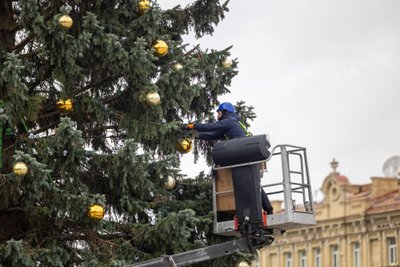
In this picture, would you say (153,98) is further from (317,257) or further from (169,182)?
(317,257)

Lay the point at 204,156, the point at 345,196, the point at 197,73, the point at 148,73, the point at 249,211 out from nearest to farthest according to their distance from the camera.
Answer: the point at 249,211 < the point at 148,73 < the point at 197,73 < the point at 204,156 < the point at 345,196

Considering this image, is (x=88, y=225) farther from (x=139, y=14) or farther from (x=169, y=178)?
(x=139, y=14)

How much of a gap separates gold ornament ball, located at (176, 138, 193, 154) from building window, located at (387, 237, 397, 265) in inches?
1713

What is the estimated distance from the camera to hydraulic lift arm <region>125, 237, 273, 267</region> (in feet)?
41.3

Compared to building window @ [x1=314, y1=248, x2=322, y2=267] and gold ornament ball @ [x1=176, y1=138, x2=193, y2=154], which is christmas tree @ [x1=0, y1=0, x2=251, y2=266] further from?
building window @ [x1=314, y1=248, x2=322, y2=267]

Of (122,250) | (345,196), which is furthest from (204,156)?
(345,196)

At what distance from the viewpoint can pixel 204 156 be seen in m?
16.9

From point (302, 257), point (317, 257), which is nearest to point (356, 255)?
point (317, 257)

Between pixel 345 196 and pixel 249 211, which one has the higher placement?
pixel 345 196

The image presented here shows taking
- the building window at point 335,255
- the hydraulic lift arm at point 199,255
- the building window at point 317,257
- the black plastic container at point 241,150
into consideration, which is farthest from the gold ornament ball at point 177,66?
the building window at point 317,257

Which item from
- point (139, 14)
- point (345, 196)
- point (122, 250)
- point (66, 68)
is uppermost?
point (345, 196)

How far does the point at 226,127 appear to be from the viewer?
14562 millimetres

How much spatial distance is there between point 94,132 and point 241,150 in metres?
2.84

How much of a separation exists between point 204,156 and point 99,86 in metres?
2.29
